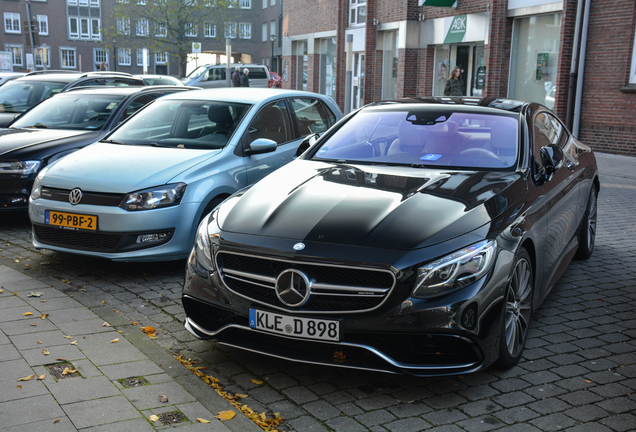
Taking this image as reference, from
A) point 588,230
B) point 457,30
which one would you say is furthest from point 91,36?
point 588,230

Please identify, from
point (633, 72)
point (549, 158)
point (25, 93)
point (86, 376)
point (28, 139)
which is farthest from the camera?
point (633, 72)

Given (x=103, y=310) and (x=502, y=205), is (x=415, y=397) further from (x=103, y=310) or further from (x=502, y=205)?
(x=103, y=310)

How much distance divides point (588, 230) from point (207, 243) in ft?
13.7

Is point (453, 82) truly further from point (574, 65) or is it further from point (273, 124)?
point (273, 124)

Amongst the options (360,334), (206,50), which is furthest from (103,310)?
(206,50)

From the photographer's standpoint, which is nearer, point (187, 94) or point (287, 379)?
point (287, 379)

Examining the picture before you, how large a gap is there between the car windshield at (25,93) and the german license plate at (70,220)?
23.3ft

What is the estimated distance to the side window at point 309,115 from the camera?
760cm

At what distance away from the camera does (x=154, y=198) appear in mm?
5664

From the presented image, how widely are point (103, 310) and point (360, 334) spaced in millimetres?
2430

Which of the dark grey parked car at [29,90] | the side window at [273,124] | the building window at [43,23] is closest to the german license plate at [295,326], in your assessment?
the side window at [273,124]

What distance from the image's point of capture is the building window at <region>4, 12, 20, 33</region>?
219 ft

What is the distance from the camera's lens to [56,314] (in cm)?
480

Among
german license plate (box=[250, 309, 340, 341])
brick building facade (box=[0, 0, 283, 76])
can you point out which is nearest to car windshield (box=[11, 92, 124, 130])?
german license plate (box=[250, 309, 340, 341])
